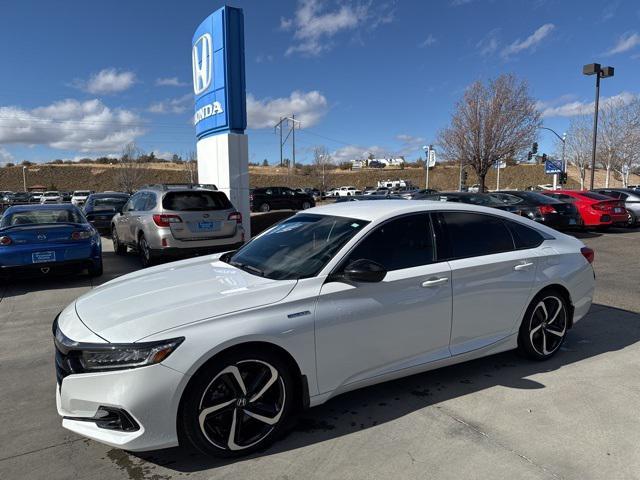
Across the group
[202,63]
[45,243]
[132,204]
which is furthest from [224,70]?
[45,243]

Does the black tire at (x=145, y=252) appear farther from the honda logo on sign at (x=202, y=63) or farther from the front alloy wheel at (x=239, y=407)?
the front alloy wheel at (x=239, y=407)

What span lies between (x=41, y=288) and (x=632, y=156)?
168 feet

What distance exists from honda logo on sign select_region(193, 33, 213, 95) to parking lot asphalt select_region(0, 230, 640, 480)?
10445 millimetres

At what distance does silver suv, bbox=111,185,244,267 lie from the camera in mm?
8648

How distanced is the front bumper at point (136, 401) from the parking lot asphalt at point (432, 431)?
0.28m

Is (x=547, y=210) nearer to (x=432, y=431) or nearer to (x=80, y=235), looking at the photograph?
(x=80, y=235)

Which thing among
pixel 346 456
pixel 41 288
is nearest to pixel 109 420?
pixel 346 456

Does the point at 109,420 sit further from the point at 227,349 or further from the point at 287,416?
the point at 287,416

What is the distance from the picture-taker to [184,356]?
2633 mm

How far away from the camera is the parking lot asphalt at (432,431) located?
9.06 feet

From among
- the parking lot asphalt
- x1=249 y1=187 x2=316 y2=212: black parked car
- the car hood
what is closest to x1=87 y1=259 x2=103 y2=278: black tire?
the parking lot asphalt

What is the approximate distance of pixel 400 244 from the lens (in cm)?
364

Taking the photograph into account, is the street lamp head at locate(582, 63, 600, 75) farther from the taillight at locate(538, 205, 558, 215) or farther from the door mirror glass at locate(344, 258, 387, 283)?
the door mirror glass at locate(344, 258, 387, 283)

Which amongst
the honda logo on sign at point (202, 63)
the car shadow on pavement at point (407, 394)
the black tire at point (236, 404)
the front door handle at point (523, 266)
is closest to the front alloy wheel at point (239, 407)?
the black tire at point (236, 404)
